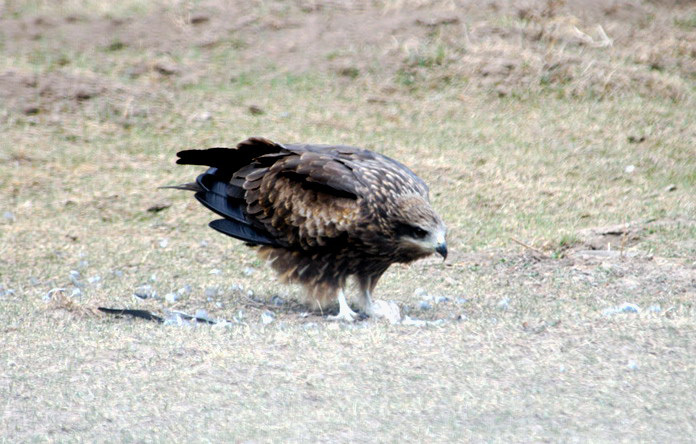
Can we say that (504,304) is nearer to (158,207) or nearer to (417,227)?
(417,227)

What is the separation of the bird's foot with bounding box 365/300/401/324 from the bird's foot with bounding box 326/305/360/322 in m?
0.09

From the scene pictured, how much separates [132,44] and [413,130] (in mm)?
4015

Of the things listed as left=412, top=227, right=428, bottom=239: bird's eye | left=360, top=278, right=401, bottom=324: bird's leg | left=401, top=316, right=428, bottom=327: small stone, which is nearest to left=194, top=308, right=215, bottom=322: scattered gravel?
left=360, top=278, right=401, bottom=324: bird's leg

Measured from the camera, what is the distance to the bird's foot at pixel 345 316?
5.16 meters

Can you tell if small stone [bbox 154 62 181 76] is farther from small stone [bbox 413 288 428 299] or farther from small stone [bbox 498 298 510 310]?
small stone [bbox 498 298 510 310]

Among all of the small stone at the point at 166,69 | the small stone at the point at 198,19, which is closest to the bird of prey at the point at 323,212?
the small stone at the point at 166,69

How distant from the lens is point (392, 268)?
6.59 m

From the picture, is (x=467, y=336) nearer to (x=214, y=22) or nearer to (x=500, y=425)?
(x=500, y=425)

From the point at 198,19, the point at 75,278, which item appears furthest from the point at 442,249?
the point at 198,19

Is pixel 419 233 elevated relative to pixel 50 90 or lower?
elevated

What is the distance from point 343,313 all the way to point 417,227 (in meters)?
0.70

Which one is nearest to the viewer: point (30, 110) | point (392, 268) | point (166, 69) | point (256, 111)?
point (392, 268)

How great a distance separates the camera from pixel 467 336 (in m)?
4.42

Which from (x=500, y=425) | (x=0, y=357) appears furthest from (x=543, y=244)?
(x=0, y=357)
